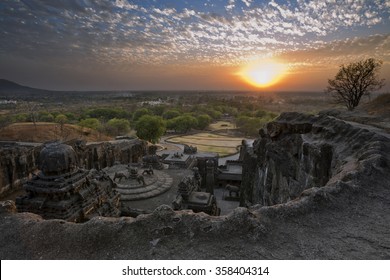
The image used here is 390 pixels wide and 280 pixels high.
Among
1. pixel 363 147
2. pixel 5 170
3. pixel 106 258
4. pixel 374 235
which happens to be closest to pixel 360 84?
pixel 363 147

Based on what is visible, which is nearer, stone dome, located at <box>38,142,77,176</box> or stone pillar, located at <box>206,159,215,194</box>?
stone dome, located at <box>38,142,77,176</box>

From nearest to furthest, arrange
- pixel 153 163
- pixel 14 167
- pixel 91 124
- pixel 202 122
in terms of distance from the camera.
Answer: pixel 14 167 → pixel 153 163 → pixel 91 124 → pixel 202 122

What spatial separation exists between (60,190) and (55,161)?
69.3 inches

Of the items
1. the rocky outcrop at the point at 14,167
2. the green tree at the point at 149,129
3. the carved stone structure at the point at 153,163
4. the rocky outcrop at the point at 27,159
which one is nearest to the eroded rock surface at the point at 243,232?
the rocky outcrop at the point at 27,159

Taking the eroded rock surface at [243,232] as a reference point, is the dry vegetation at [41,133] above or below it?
below

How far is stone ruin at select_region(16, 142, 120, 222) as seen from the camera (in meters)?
13.2

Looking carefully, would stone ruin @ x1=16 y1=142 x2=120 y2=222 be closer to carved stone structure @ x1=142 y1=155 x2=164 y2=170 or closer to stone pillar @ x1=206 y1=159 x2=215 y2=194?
carved stone structure @ x1=142 y1=155 x2=164 y2=170

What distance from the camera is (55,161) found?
1373 centimetres

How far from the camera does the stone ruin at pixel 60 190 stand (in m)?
13.2

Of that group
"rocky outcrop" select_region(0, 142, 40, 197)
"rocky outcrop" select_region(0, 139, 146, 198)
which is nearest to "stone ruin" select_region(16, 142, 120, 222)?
"rocky outcrop" select_region(0, 139, 146, 198)

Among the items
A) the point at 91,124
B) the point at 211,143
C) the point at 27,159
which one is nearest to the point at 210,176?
the point at 27,159

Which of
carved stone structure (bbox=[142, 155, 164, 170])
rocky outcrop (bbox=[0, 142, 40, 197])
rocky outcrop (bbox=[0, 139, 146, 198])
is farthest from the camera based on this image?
carved stone structure (bbox=[142, 155, 164, 170])

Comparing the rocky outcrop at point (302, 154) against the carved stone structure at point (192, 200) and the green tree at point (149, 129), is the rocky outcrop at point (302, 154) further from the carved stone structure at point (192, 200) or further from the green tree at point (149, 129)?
the green tree at point (149, 129)

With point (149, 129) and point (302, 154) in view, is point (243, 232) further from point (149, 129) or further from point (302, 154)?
point (149, 129)
